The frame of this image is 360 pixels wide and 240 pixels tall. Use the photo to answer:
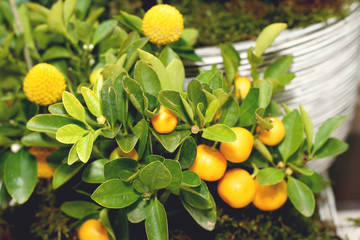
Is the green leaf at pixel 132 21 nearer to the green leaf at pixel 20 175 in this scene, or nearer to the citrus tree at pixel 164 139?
the citrus tree at pixel 164 139

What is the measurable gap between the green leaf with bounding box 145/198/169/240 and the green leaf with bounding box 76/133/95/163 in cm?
11

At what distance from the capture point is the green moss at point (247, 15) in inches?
25.3

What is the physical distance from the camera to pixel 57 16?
55cm

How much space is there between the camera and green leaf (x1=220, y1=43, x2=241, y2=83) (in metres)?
0.53

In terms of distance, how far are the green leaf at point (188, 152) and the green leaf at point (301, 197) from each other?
172 mm

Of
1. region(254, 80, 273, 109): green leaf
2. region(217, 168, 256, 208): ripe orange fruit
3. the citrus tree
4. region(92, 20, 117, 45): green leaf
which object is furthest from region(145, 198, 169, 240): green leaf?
region(92, 20, 117, 45): green leaf

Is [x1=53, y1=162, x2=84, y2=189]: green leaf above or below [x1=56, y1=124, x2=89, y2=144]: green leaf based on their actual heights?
below

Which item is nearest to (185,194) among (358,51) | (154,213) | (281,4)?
(154,213)

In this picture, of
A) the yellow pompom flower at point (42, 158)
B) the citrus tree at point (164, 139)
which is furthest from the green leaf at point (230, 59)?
the yellow pompom flower at point (42, 158)

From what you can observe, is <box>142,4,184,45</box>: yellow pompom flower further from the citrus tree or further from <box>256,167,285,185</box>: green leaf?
<box>256,167,285,185</box>: green leaf

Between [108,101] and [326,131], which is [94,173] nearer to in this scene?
[108,101]

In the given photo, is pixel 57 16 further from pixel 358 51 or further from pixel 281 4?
pixel 358 51

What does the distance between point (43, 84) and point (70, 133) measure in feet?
0.38

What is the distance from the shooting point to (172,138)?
44cm
